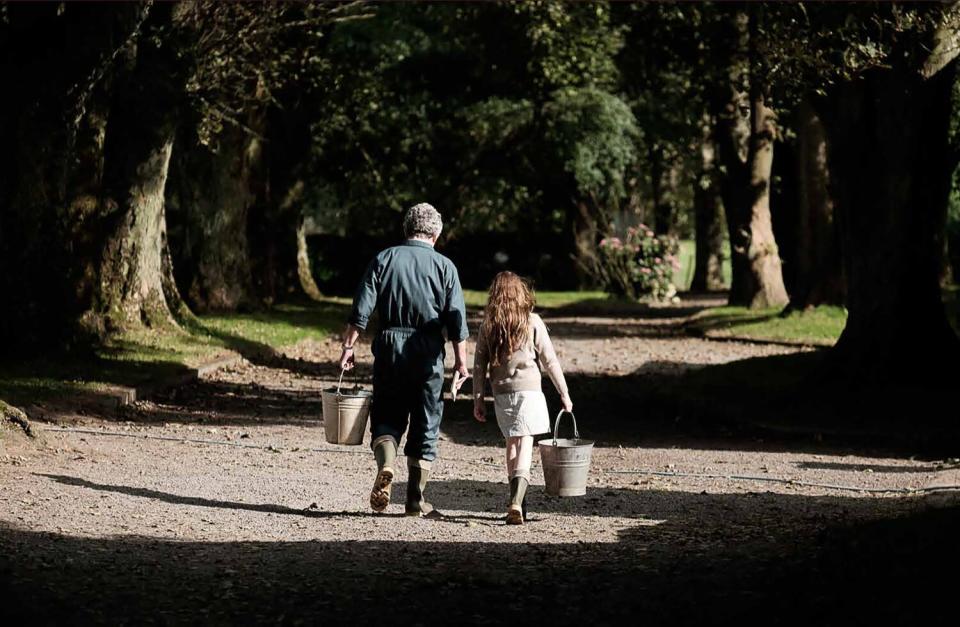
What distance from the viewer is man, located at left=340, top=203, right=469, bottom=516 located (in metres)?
10.0

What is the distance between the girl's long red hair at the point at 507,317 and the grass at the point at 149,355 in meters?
6.79

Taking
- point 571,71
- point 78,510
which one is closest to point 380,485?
point 78,510

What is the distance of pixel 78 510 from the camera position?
988cm

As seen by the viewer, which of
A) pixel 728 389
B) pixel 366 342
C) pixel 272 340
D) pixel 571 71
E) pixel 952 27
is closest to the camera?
pixel 952 27

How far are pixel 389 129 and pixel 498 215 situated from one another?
8720mm

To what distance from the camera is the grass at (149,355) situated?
53.1ft

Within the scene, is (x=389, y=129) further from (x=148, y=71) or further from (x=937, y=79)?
(x=937, y=79)

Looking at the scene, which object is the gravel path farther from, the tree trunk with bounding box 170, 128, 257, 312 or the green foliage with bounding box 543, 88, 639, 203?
the green foliage with bounding box 543, 88, 639, 203

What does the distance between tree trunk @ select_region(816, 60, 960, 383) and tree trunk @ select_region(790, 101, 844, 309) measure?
11780 mm

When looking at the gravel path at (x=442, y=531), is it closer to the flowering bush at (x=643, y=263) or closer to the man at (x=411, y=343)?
the man at (x=411, y=343)

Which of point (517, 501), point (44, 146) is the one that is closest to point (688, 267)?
point (44, 146)

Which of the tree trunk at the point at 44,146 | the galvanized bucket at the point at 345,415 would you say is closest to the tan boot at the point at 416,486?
the galvanized bucket at the point at 345,415

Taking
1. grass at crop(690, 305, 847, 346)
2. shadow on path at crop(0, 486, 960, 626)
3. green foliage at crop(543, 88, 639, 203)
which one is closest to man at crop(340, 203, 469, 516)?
shadow on path at crop(0, 486, 960, 626)

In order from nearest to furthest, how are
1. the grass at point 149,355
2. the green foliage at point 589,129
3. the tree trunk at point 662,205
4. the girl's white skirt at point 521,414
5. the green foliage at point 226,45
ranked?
1. the girl's white skirt at point 521,414
2. the grass at point 149,355
3. the green foliage at point 226,45
4. the green foliage at point 589,129
5. the tree trunk at point 662,205
